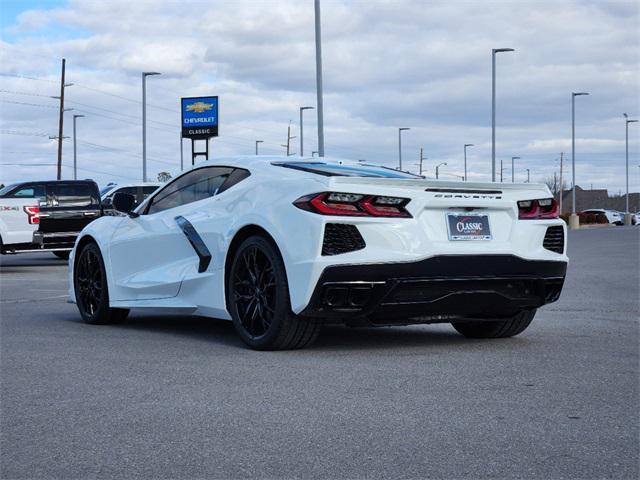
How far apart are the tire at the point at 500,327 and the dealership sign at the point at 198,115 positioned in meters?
51.0

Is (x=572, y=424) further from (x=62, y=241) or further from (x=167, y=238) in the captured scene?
(x=62, y=241)

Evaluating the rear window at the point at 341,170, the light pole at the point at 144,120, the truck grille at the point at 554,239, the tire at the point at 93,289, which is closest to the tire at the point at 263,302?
the rear window at the point at 341,170

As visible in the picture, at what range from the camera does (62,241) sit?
2139 cm

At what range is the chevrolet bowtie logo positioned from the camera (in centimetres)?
5950

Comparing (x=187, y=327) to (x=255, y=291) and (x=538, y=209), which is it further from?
(x=538, y=209)

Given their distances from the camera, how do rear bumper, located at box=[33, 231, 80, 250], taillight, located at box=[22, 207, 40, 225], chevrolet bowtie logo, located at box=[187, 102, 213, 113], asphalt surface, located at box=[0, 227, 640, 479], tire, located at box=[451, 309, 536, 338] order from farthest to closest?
chevrolet bowtie logo, located at box=[187, 102, 213, 113] → taillight, located at box=[22, 207, 40, 225] → rear bumper, located at box=[33, 231, 80, 250] → tire, located at box=[451, 309, 536, 338] → asphalt surface, located at box=[0, 227, 640, 479]

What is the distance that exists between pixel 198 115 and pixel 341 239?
53.4 m

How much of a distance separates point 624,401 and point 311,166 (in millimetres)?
3085

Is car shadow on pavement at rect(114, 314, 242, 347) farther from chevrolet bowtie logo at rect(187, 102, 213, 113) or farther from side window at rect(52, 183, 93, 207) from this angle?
chevrolet bowtie logo at rect(187, 102, 213, 113)

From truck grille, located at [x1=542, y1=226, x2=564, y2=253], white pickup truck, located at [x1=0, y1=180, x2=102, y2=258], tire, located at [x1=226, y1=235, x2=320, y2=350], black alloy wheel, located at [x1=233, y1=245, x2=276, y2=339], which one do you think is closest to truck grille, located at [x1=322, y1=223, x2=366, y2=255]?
tire, located at [x1=226, y1=235, x2=320, y2=350]

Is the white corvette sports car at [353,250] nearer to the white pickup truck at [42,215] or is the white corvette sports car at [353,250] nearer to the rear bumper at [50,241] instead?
the rear bumper at [50,241]

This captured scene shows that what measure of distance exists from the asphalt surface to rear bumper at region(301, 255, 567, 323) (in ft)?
1.06

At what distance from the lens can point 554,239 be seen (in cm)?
776

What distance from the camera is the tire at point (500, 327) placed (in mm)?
8273
